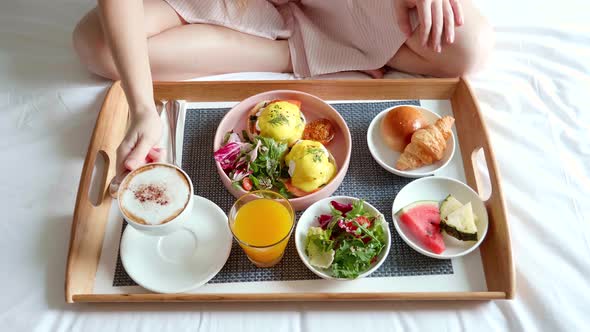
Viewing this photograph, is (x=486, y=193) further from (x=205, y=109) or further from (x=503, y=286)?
(x=205, y=109)

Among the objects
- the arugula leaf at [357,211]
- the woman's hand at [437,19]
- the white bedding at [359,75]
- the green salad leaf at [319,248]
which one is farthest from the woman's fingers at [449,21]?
the green salad leaf at [319,248]

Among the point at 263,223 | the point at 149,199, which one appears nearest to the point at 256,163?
the point at 263,223

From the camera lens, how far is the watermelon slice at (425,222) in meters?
0.99

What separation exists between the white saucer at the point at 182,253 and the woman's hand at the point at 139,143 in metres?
0.15

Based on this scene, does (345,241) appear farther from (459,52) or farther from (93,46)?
(93,46)

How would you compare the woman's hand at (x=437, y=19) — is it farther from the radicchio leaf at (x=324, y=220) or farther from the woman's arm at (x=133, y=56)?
the woman's arm at (x=133, y=56)

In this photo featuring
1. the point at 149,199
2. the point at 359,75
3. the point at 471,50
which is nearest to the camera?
the point at 149,199

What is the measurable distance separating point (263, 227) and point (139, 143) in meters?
0.30

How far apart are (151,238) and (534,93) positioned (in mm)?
1048

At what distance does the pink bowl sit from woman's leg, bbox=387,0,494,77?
290mm

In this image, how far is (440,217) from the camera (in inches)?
40.4

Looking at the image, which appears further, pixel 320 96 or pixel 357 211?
pixel 320 96

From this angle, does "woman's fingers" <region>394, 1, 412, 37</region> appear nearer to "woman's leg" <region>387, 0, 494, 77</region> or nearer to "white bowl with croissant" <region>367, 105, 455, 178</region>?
"woman's leg" <region>387, 0, 494, 77</region>

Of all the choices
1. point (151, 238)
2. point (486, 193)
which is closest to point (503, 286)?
point (486, 193)
